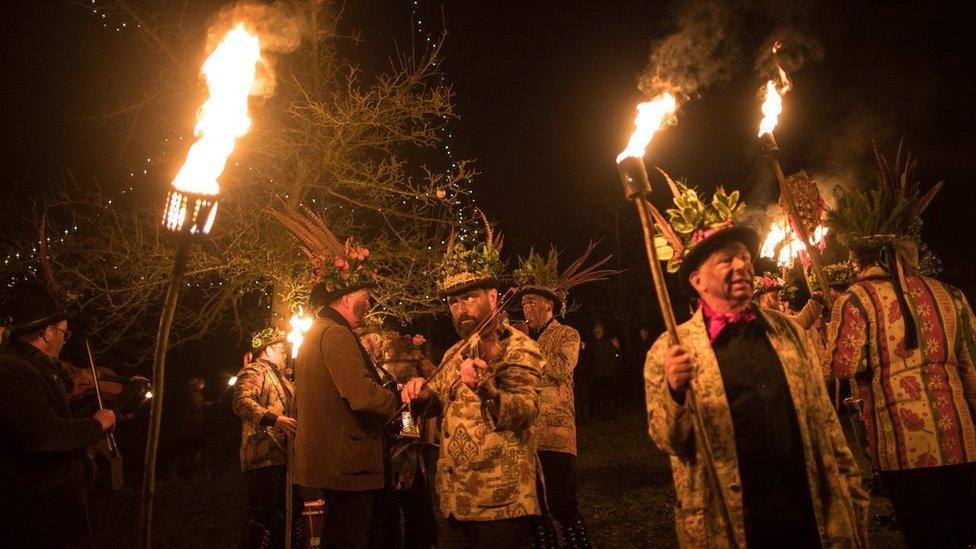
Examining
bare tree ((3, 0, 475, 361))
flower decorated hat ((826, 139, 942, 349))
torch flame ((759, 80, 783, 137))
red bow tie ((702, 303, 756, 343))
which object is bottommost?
red bow tie ((702, 303, 756, 343))

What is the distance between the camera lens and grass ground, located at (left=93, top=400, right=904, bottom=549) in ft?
21.6

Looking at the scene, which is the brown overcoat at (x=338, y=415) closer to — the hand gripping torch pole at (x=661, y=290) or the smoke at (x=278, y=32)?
the hand gripping torch pole at (x=661, y=290)

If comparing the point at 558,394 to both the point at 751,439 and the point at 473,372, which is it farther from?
the point at 751,439

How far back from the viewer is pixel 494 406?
3918mm

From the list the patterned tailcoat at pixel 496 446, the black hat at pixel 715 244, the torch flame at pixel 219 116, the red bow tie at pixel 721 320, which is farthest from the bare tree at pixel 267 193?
the red bow tie at pixel 721 320

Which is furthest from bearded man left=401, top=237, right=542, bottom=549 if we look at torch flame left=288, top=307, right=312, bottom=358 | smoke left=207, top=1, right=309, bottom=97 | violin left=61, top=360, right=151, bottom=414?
smoke left=207, top=1, right=309, bottom=97

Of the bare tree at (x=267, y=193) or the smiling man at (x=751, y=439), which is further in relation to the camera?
the bare tree at (x=267, y=193)

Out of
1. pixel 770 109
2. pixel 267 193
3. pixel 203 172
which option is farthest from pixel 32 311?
pixel 267 193

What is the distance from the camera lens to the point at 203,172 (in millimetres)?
3178

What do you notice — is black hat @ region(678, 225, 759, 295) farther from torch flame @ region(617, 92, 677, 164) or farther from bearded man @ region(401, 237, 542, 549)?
bearded man @ region(401, 237, 542, 549)

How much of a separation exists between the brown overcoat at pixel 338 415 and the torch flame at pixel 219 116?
1716 mm

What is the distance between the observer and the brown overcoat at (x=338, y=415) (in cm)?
432

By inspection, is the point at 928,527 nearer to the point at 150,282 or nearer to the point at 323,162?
the point at 323,162

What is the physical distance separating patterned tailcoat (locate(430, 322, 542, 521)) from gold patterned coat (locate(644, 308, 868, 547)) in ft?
3.50
